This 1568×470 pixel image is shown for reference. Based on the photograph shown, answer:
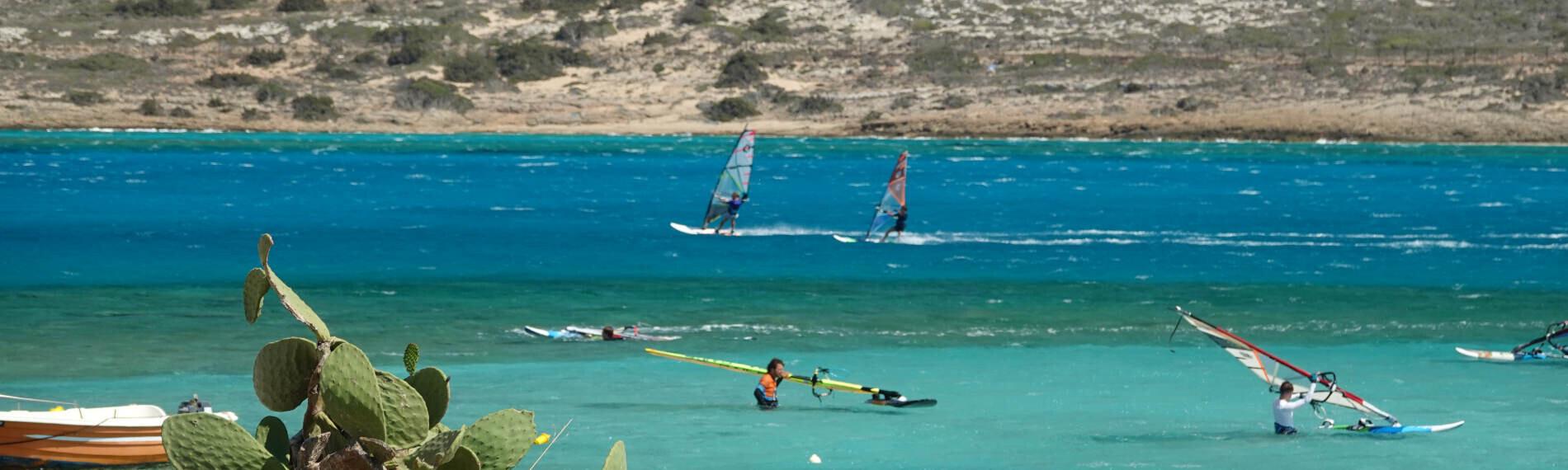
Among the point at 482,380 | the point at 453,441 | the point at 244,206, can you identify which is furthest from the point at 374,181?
the point at 453,441

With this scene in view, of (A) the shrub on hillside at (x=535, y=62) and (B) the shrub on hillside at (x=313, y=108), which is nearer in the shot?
(B) the shrub on hillside at (x=313, y=108)

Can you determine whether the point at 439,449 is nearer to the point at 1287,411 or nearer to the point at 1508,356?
the point at 1287,411

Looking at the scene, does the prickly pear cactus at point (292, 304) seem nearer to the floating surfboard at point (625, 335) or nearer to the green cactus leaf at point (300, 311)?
the green cactus leaf at point (300, 311)

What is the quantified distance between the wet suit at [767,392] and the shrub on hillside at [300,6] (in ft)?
333

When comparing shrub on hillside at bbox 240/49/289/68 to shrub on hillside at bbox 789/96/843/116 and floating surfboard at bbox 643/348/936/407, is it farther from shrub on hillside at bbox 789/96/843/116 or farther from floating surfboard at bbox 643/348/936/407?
floating surfboard at bbox 643/348/936/407

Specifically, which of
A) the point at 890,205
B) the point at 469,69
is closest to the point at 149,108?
the point at 469,69

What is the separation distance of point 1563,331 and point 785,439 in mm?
11319

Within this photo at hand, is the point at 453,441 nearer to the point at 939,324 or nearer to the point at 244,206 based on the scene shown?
the point at 939,324

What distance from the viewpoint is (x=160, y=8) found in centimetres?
11700

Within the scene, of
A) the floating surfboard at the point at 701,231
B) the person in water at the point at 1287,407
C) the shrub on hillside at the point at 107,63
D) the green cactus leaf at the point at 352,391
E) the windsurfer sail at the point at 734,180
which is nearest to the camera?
the green cactus leaf at the point at 352,391

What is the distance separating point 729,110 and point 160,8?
3735cm

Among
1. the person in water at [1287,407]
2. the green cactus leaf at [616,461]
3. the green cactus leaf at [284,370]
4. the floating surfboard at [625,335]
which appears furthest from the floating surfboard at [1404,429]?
the green cactus leaf at [284,370]

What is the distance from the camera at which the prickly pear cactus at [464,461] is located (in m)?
5.25

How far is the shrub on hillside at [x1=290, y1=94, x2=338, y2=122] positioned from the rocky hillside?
0.14 metres
